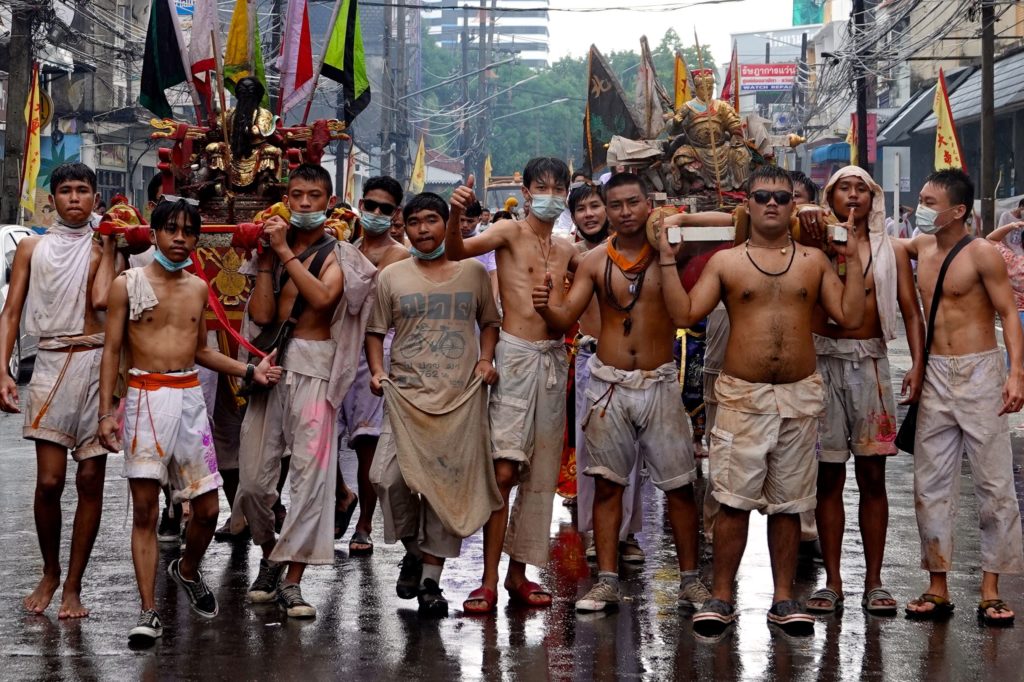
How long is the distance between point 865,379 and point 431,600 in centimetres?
223

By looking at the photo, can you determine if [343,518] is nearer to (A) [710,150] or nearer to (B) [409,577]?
(B) [409,577]

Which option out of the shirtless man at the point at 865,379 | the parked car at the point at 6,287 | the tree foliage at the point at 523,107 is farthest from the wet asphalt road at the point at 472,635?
the tree foliage at the point at 523,107

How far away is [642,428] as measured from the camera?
688 centimetres

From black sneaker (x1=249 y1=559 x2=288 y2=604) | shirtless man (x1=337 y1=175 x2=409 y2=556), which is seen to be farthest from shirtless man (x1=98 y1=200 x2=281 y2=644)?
shirtless man (x1=337 y1=175 x2=409 y2=556)

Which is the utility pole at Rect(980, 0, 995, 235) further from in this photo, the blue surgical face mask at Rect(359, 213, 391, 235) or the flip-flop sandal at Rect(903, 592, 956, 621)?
the flip-flop sandal at Rect(903, 592, 956, 621)

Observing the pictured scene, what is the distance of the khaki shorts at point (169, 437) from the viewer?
6.38m

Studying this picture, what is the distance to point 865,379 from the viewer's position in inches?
273

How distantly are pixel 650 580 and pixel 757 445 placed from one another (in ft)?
4.39

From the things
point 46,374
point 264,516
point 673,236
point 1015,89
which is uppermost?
point 1015,89

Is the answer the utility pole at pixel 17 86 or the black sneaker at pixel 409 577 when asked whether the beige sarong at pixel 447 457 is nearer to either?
the black sneaker at pixel 409 577

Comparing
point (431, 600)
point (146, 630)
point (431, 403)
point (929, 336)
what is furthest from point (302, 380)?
point (929, 336)

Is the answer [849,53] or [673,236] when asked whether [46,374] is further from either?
[849,53]

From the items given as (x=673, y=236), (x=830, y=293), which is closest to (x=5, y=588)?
(x=673, y=236)

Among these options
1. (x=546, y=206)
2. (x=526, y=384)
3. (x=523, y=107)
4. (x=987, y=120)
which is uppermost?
(x=523, y=107)
